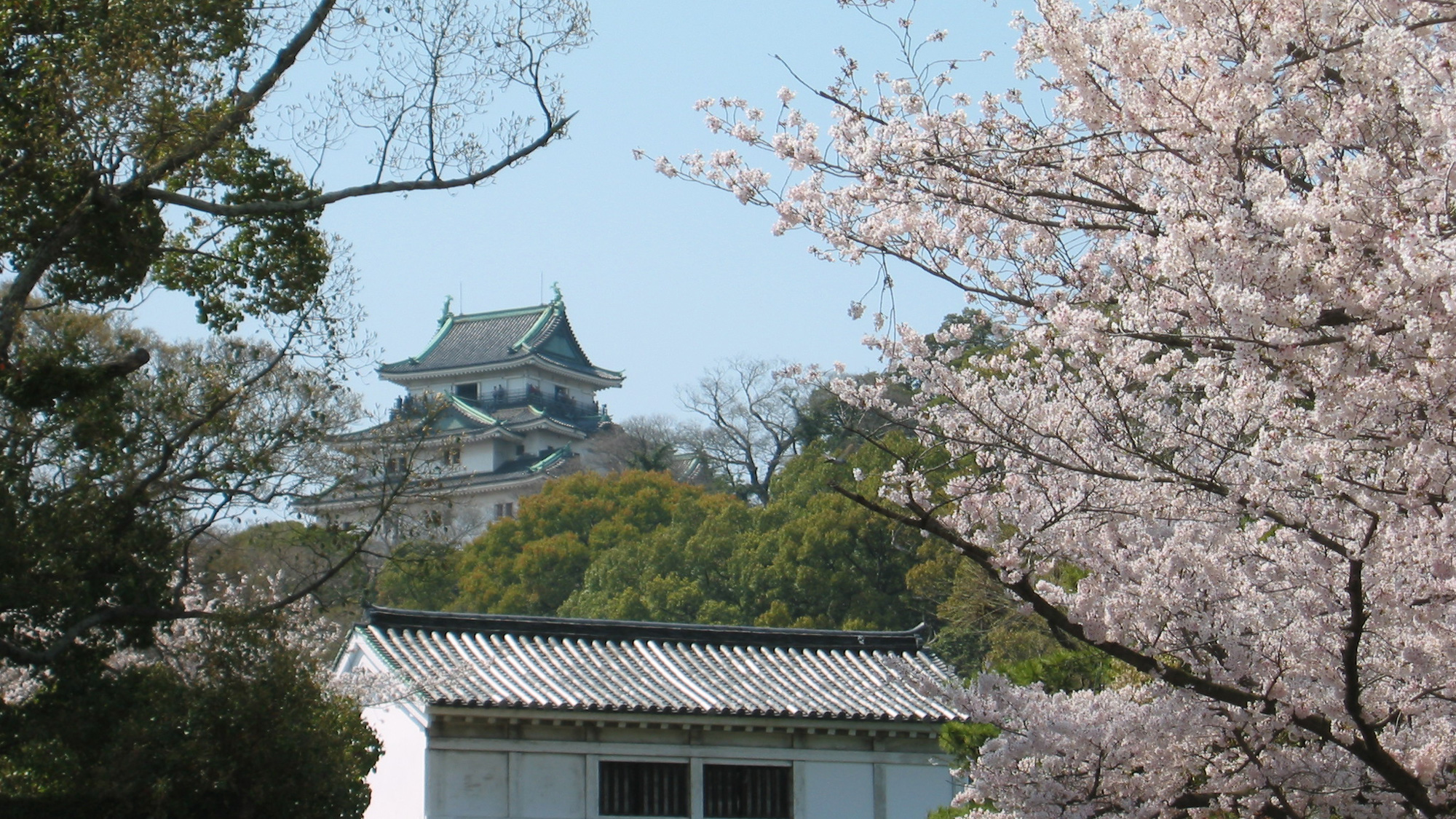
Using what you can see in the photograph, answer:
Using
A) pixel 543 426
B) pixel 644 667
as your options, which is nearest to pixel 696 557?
pixel 644 667

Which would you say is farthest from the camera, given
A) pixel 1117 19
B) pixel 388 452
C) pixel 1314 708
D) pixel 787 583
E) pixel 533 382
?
pixel 533 382

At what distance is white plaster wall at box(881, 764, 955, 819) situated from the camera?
1421cm

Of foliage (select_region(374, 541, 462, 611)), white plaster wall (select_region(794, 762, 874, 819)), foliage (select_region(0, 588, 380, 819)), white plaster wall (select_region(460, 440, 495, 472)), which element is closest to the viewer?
foliage (select_region(0, 588, 380, 819))

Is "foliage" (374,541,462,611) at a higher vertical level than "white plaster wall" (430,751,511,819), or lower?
higher

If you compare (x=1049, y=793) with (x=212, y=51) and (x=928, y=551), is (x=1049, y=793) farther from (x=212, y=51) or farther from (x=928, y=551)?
(x=928, y=551)

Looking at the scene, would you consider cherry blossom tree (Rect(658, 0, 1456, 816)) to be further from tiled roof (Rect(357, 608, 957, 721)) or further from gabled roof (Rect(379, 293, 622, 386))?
gabled roof (Rect(379, 293, 622, 386))

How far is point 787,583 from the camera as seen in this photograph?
29.5 m

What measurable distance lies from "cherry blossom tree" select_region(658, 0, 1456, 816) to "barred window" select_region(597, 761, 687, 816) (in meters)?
7.87

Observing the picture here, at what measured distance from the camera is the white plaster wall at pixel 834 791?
46.2ft

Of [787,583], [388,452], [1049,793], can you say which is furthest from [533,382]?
[1049,793]

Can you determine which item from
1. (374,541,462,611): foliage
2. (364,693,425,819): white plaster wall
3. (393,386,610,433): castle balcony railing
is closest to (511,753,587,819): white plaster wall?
Result: (364,693,425,819): white plaster wall

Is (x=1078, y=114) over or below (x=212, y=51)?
below

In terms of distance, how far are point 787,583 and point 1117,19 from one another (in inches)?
1001

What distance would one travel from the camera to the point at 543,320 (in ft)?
171
